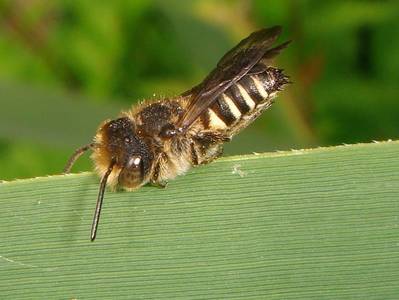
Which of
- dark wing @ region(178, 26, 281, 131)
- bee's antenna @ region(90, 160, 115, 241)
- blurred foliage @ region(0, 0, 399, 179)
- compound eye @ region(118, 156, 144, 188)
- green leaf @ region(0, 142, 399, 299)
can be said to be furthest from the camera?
blurred foliage @ region(0, 0, 399, 179)

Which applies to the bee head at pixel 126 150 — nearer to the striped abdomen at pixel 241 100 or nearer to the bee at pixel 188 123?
the bee at pixel 188 123

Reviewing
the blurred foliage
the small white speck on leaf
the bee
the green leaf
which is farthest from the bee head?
the blurred foliage

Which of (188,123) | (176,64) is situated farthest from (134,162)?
(176,64)

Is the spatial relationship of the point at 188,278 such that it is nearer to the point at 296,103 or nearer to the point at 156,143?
the point at 156,143

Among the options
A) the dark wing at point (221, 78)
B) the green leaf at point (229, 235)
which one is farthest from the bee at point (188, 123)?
the green leaf at point (229, 235)

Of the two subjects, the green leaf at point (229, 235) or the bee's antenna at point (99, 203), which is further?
the bee's antenna at point (99, 203)

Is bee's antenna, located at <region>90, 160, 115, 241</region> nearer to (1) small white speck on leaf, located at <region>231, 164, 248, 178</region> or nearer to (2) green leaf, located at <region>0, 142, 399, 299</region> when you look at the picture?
(2) green leaf, located at <region>0, 142, 399, 299</region>
